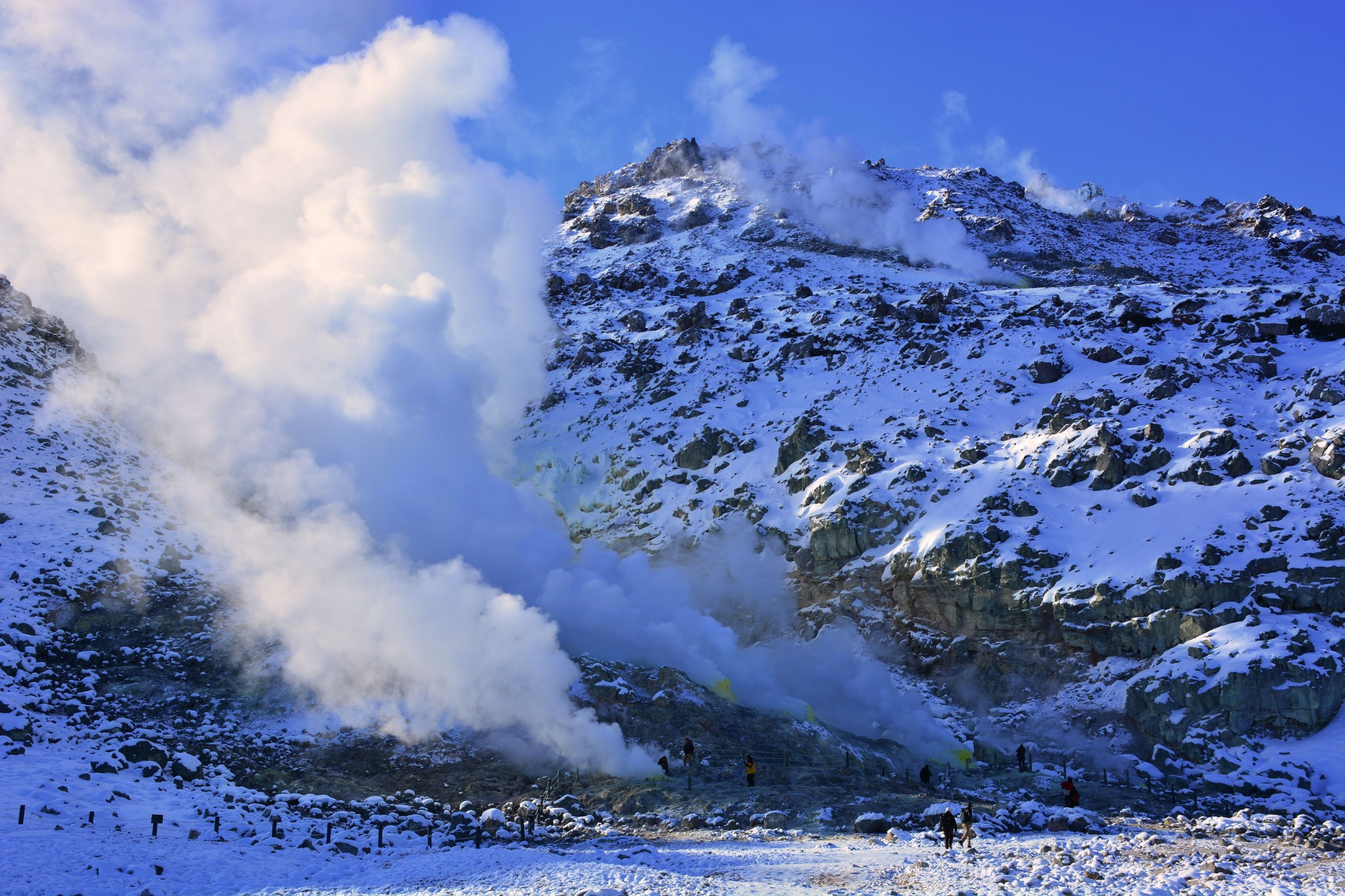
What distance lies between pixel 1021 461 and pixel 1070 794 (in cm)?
1805

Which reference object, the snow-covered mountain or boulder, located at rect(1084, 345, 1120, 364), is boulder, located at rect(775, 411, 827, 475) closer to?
the snow-covered mountain

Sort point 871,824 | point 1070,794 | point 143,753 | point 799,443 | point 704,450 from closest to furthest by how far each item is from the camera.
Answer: point 871,824 < point 143,753 < point 1070,794 < point 799,443 < point 704,450

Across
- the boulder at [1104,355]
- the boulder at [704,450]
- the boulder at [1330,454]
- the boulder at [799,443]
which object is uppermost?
the boulder at [1104,355]

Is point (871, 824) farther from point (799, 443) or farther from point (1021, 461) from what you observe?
point (799, 443)

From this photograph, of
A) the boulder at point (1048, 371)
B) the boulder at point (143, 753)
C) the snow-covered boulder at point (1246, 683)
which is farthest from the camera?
the boulder at point (1048, 371)

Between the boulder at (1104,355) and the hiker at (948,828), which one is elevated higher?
the boulder at (1104,355)

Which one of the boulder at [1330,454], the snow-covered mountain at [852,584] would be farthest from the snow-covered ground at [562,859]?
the boulder at [1330,454]

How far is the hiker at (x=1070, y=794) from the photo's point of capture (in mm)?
24281

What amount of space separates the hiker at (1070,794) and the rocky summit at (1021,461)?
5.20 m

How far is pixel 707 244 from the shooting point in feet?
302

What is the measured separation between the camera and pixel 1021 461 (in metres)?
39.4

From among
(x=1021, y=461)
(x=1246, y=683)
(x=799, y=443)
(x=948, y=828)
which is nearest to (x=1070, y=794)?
(x=948, y=828)

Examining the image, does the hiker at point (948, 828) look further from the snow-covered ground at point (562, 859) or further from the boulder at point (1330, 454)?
the boulder at point (1330, 454)

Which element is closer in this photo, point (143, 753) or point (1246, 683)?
point (143, 753)
